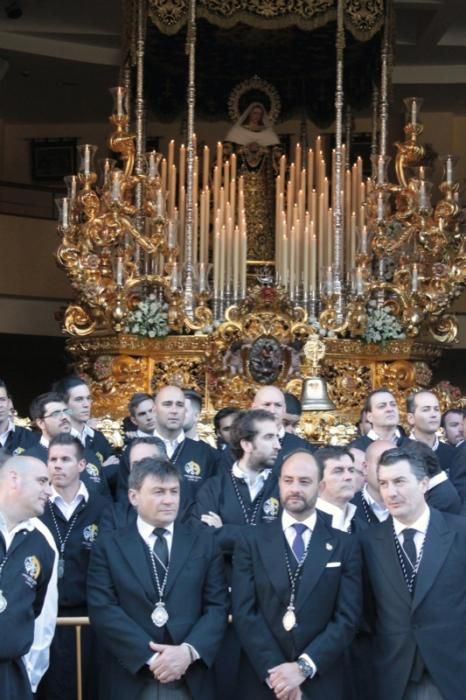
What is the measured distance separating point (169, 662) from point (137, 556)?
0.43 m

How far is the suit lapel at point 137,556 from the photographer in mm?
6004

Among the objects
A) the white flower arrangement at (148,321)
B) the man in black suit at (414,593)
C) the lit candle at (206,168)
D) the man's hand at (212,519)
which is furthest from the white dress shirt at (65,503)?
the lit candle at (206,168)

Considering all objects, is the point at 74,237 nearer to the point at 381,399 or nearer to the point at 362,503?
the point at 381,399

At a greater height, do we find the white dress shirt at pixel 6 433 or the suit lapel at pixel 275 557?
the white dress shirt at pixel 6 433

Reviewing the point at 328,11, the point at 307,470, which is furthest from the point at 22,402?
the point at 307,470

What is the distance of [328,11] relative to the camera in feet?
43.2

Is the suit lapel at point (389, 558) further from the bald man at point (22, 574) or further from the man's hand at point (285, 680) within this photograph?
the bald man at point (22, 574)

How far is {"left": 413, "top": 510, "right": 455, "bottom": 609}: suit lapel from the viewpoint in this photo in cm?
602

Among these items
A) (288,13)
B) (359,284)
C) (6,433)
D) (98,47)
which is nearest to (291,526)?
(6,433)

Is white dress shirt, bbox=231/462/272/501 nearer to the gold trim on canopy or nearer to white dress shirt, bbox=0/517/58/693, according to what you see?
white dress shirt, bbox=0/517/58/693

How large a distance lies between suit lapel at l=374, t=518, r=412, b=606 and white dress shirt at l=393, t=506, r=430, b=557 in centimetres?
3

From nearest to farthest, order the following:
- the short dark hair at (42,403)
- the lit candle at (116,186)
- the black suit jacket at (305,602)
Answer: the black suit jacket at (305,602) → the short dark hair at (42,403) → the lit candle at (116,186)

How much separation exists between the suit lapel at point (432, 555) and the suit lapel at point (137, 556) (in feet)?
3.16

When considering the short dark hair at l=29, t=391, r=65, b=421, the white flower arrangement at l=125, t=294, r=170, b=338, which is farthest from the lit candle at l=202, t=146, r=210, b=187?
the short dark hair at l=29, t=391, r=65, b=421
